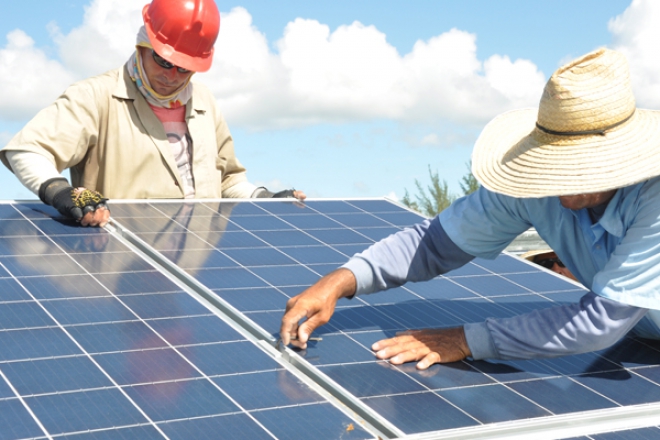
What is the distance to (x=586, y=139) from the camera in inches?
154

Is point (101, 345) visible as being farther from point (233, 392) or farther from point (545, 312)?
point (545, 312)

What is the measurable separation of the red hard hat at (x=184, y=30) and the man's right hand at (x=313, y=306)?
119 inches

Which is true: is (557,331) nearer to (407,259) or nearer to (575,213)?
(575,213)

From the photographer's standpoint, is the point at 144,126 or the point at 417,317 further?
the point at 144,126

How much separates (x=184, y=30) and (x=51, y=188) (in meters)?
1.68

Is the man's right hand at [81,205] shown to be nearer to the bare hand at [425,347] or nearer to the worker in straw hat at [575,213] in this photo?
the worker in straw hat at [575,213]

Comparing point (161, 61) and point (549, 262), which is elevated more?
point (161, 61)

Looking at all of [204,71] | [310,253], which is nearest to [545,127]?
[310,253]

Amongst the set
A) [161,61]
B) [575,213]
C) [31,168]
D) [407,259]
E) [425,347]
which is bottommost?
[425,347]

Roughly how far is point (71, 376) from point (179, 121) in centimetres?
392

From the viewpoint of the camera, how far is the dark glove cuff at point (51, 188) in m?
6.00

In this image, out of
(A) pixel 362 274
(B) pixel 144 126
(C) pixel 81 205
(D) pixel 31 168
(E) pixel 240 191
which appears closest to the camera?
(A) pixel 362 274

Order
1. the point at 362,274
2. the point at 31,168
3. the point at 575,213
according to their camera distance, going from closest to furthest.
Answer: the point at 575,213 → the point at 362,274 → the point at 31,168

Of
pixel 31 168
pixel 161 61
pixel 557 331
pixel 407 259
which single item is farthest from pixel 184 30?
pixel 557 331
